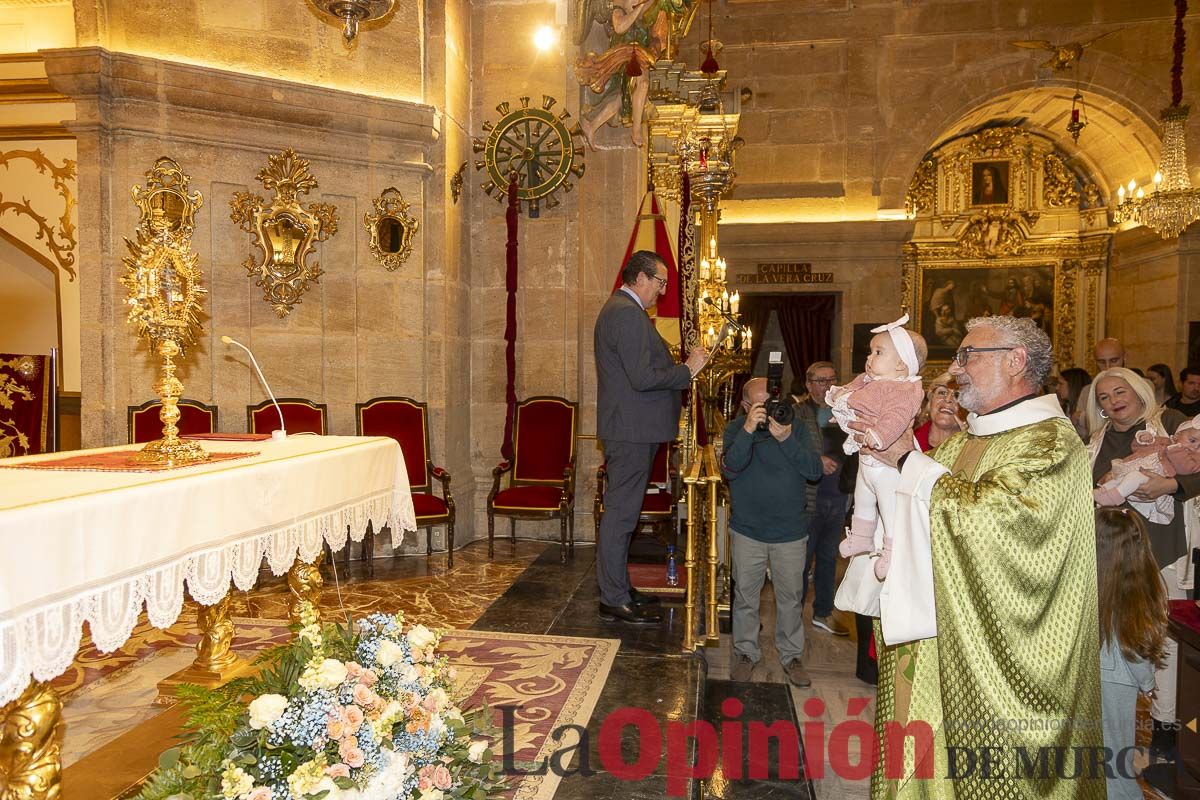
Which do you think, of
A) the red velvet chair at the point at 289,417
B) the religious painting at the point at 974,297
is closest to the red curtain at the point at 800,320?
the religious painting at the point at 974,297

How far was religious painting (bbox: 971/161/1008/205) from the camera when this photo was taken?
15.8 metres

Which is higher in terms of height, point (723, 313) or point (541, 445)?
point (723, 313)

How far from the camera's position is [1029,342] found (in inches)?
93.2

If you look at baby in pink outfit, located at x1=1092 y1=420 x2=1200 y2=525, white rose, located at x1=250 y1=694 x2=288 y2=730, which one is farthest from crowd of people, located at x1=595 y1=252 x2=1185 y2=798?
white rose, located at x1=250 y1=694 x2=288 y2=730

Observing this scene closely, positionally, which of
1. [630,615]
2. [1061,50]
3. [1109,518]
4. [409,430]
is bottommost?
[630,615]

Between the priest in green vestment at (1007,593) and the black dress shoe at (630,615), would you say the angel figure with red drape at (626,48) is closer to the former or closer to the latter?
the black dress shoe at (630,615)

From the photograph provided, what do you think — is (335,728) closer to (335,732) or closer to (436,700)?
(335,732)

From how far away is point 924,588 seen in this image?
236cm

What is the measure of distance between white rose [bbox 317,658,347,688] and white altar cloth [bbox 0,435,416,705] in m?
0.99

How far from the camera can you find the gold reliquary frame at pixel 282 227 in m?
6.48

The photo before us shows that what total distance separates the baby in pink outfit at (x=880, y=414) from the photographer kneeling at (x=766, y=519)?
1.74 meters

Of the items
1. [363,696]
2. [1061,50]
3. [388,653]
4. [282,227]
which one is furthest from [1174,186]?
[363,696]

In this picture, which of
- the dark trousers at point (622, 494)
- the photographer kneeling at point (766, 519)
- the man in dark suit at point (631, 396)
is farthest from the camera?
the dark trousers at point (622, 494)

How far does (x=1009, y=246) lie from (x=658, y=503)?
12.8m
